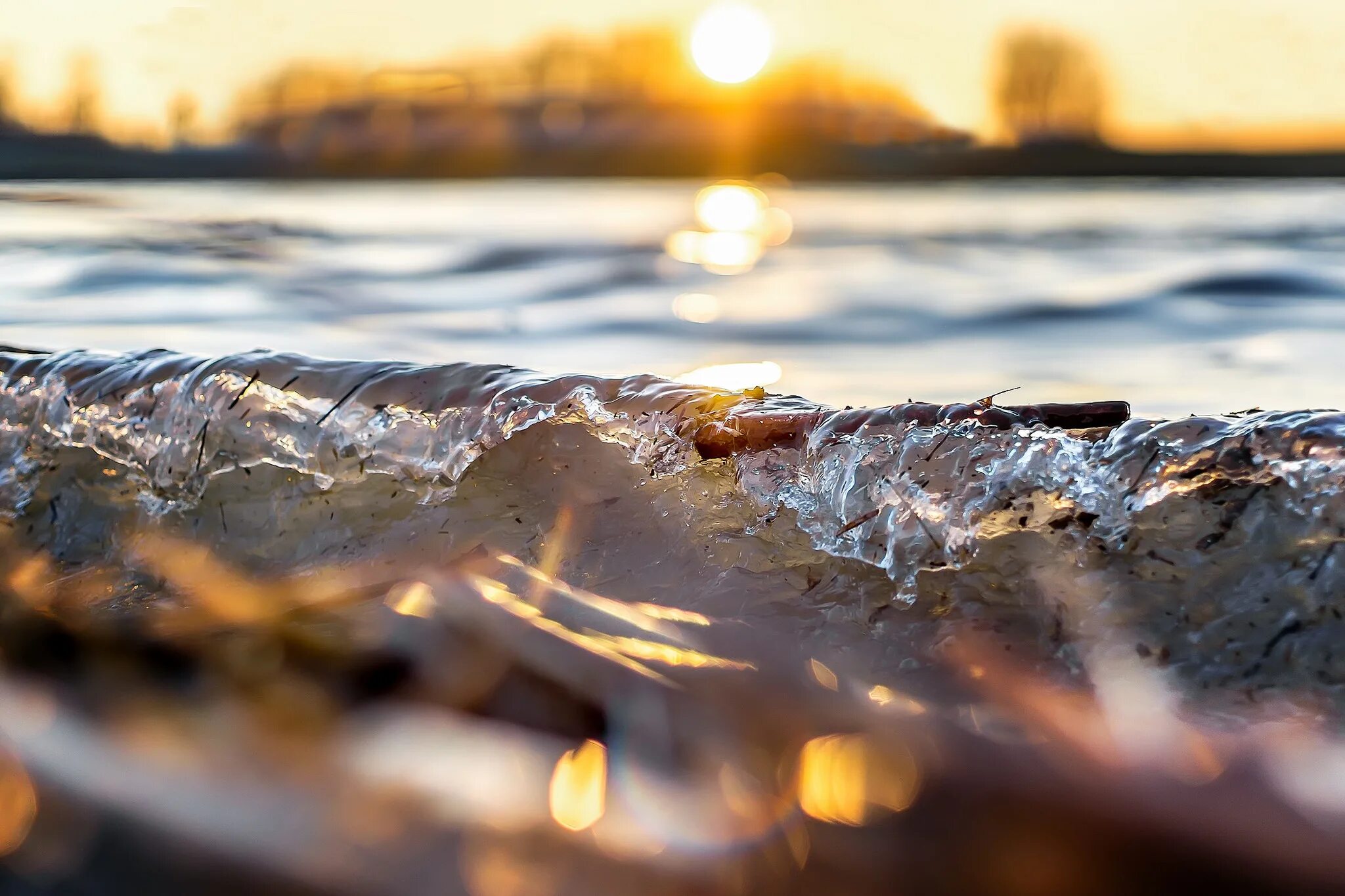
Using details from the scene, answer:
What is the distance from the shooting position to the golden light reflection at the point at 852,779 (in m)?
0.58

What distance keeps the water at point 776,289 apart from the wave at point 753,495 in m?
0.32

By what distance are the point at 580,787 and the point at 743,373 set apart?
6.84 feet

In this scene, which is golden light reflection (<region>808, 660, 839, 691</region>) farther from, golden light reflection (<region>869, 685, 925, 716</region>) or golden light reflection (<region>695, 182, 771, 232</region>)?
golden light reflection (<region>695, 182, 771, 232</region>)

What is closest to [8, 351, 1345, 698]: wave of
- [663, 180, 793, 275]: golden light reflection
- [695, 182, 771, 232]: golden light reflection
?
[663, 180, 793, 275]: golden light reflection

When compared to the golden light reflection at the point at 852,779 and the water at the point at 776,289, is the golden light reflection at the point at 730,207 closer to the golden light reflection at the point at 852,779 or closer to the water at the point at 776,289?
the water at the point at 776,289

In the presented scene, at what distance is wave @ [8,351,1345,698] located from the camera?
3.37 ft

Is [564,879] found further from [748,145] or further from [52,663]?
[748,145]

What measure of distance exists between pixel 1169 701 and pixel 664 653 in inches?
18.9

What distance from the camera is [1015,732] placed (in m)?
0.63

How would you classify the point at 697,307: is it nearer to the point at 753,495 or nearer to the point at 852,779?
the point at 753,495

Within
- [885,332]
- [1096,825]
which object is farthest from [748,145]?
[1096,825]

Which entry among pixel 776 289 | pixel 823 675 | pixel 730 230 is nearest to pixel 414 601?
pixel 823 675

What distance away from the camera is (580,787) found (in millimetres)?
649

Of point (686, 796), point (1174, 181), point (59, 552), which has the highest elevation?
point (1174, 181)
